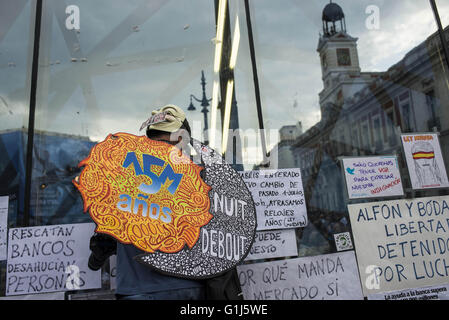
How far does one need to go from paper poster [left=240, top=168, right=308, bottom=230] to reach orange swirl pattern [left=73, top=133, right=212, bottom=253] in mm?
878

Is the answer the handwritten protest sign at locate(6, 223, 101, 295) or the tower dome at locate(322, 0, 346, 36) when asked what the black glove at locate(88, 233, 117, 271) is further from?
the tower dome at locate(322, 0, 346, 36)

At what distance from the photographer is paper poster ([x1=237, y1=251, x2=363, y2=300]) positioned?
2.46 m

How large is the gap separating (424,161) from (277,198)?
135cm

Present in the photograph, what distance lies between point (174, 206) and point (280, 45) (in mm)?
2048

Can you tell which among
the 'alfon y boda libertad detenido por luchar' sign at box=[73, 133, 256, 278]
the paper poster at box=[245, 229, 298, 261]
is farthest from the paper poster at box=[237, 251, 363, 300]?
the 'alfon y boda libertad detenido por luchar' sign at box=[73, 133, 256, 278]

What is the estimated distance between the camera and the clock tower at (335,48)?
3.10 metres

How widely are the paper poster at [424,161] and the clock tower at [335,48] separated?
77 centimetres

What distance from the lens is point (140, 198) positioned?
64.4 inches

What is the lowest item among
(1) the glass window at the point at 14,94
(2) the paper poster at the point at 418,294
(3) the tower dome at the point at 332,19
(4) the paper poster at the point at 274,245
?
(2) the paper poster at the point at 418,294

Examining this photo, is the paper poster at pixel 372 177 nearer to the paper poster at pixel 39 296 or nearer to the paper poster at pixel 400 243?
the paper poster at pixel 400 243

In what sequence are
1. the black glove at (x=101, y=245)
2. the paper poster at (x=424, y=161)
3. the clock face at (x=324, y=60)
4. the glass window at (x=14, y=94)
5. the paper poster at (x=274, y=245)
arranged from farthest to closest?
the clock face at (x=324, y=60) < the paper poster at (x=424, y=161) < the paper poster at (x=274, y=245) < the glass window at (x=14, y=94) < the black glove at (x=101, y=245)

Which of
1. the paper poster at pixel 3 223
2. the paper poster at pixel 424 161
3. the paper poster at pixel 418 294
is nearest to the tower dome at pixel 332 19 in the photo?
the paper poster at pixel 424 161

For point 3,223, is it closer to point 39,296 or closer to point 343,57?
point 39,296
